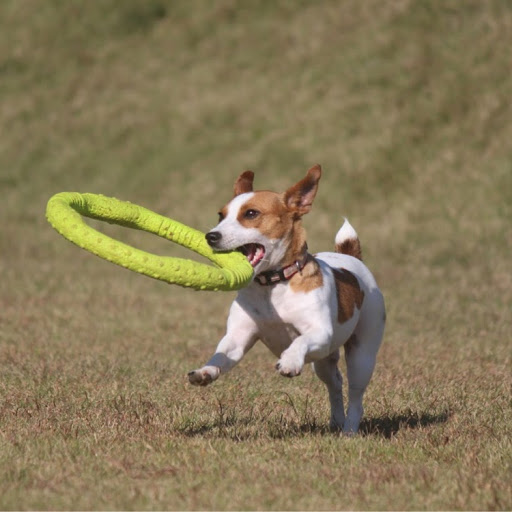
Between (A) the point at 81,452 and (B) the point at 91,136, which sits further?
(B) the point at 91,136

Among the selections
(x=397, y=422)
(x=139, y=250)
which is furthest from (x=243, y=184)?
(x=397, y=422)

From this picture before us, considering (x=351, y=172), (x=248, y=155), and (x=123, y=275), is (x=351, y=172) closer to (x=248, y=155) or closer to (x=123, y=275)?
(x=248, y=155)

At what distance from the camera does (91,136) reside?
25172mm

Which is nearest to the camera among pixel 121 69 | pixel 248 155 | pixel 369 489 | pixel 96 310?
pixel 369 489

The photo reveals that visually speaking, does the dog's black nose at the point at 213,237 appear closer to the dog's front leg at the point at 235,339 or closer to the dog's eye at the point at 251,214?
the dog's eye at the point at 251,214

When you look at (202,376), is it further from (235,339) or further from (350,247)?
(350,247)

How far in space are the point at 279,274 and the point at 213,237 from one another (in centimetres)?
50

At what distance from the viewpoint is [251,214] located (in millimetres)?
6520

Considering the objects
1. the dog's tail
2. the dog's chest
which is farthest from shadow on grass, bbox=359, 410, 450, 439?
the dog's tail

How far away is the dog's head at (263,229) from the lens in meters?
6.40

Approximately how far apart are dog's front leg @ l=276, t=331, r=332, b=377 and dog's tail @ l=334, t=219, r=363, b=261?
173 centimetres

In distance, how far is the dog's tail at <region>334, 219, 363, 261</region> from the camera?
7.95 meters

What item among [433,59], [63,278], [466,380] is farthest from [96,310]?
[433,59]

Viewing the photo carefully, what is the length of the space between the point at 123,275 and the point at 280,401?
10.4 meters
